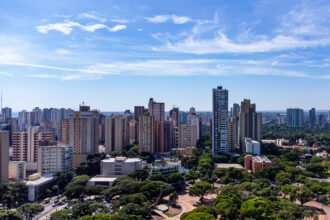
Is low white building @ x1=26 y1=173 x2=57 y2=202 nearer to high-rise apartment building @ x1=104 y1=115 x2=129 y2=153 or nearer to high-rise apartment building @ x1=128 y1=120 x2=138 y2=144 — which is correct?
high-rise apartment building @ x1=104 y1=115 x2=129 y2=153

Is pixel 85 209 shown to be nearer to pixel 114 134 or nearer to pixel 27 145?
pixel 27 145

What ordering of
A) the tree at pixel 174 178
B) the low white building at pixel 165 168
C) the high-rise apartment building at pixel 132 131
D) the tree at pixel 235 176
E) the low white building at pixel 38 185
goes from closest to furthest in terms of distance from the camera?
the low white building at pixel 38 185, the tree at pixel 174 178, the tree at pixel 235 176, the low white building at pixel 165 168, the high-rise apartment building at pixel 132 131

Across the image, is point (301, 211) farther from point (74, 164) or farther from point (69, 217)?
point (74, 164)

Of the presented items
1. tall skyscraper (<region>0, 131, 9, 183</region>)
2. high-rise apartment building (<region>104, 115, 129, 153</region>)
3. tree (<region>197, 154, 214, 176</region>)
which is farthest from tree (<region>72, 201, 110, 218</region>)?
high-rise apartment building (<region>104, 115, 129, 153</region>)

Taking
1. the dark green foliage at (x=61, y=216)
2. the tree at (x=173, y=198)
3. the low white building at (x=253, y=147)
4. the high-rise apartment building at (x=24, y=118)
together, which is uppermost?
the high-rise apartment building at (x=24, y=118)

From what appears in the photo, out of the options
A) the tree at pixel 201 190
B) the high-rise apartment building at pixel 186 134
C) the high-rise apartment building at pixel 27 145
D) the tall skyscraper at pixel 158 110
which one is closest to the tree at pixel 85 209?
the tree at pixel 201 190

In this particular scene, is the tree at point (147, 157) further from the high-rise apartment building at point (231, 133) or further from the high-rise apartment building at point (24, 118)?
the high-rise apartment building at point (24, 118)

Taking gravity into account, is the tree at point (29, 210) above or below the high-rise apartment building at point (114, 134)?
below
